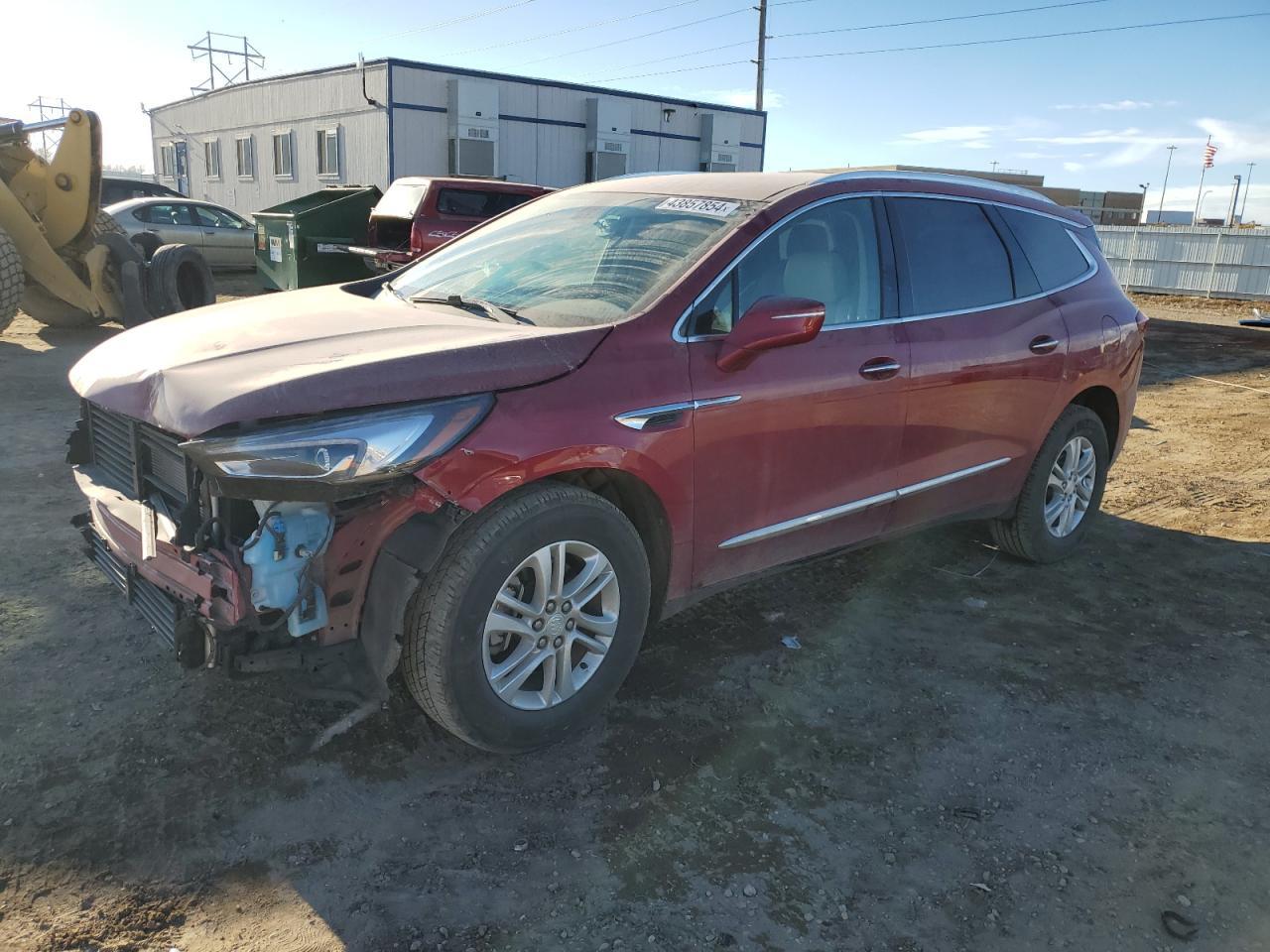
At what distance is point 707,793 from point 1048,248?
11.1ft

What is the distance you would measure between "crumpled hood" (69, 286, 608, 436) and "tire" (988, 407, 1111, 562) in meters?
2.81

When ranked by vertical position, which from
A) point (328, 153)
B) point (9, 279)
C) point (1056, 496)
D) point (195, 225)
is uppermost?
point (328, 153)

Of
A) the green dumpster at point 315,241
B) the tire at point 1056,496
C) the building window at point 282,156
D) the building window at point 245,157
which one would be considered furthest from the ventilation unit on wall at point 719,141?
the tire at point 1056,496

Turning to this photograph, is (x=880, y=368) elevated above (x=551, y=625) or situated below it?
above

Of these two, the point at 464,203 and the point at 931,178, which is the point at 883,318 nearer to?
the point at 931,178

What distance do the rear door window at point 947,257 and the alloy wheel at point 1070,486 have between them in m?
1.05

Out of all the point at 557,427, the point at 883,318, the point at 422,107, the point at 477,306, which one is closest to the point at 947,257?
the point at 883,318

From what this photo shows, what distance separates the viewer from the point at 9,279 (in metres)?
9.09

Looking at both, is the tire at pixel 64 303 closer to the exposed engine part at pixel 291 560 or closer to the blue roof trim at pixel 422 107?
the exposed engine part at pixel 291 560

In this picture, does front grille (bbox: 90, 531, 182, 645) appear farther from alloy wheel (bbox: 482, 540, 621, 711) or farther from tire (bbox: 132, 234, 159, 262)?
tire (bbox: 132, 234, 159, 262)

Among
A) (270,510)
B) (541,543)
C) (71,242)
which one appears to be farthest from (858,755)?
(71,242)

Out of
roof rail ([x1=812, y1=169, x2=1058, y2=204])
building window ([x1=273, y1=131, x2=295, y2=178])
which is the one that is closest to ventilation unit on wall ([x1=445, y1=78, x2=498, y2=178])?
building window ([x1=273, y1=131, x2=295, y2=178])

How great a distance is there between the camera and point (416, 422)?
8.59ft

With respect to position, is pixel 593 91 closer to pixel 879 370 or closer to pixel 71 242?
pixel 71 242
